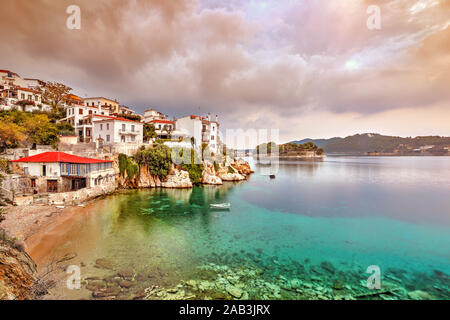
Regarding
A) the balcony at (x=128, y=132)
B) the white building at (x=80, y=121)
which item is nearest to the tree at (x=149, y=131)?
the balcony at (x=128, y=132)

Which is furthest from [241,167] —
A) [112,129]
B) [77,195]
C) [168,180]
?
[77,195]

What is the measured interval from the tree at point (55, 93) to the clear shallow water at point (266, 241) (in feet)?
130

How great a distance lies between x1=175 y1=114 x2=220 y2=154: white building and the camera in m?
42.5

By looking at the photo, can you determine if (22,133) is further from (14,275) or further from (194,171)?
(14,275)

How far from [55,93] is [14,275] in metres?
58.5

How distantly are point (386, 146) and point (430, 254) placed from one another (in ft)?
776

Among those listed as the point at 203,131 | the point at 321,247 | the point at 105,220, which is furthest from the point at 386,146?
the point at 105,220

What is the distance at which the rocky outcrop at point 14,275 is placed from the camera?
5523 mm

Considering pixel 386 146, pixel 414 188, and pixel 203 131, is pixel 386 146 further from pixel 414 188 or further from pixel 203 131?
pixel 203 131

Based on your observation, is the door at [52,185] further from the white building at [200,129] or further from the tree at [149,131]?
the white building at [200,129]

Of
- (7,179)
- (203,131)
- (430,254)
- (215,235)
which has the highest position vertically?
(203,131)

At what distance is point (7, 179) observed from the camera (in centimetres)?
1550
